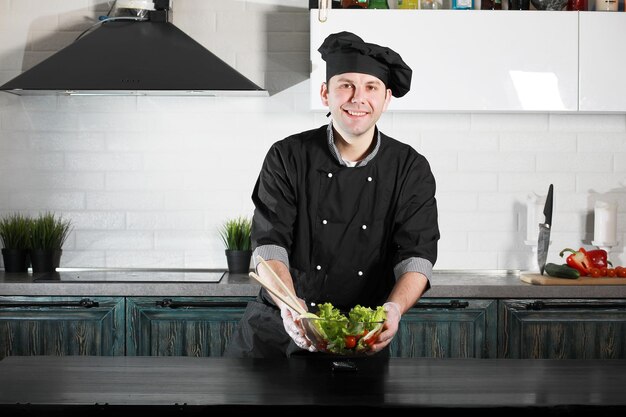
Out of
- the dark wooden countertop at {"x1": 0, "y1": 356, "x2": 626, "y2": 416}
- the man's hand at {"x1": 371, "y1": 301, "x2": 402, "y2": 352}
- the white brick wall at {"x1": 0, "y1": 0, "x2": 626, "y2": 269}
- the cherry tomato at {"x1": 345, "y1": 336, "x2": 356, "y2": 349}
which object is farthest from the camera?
the white brick wall at {"x1": 0, "y1": 0, "x2": 626, "y2": 269}

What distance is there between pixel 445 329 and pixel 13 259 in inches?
88.8

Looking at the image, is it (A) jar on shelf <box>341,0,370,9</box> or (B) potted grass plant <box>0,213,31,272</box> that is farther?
(B) potted grass plant <box>0,213,31,272</box>

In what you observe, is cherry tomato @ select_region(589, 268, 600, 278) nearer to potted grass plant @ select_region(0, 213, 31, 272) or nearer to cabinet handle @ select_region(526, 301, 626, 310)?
cabinet handle @ select_region(526, 301, 626, 310)

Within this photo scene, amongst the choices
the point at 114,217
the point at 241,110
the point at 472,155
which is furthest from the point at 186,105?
the point at 472,155

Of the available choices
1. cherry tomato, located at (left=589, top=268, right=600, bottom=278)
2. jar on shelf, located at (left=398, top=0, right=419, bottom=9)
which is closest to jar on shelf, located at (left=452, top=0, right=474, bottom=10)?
jar on shelf, located at (left=398, top=0, right=419, bottom=9)

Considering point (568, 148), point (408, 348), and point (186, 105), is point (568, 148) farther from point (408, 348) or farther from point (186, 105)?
point (186, 105)

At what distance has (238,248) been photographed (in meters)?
4.86

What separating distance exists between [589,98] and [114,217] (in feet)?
8.41

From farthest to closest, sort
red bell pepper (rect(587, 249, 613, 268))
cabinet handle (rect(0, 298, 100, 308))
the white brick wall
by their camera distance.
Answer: the white brick wall < red bell pepper (rect(587, 249, 613, 268)) < cabinet handle (rect(0, 298, 100, 308))

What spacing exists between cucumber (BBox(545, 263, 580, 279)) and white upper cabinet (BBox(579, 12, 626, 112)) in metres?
0.80

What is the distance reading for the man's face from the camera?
124 inches

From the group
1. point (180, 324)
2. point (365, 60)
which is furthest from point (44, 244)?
point (365, 60)

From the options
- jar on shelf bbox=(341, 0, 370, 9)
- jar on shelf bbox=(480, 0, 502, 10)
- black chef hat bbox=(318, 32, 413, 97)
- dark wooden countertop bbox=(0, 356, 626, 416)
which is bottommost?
dark wooden countertop bbox=(0, 356, 626, 416)

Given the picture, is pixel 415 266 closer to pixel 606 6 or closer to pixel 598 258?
pixel 598 258
